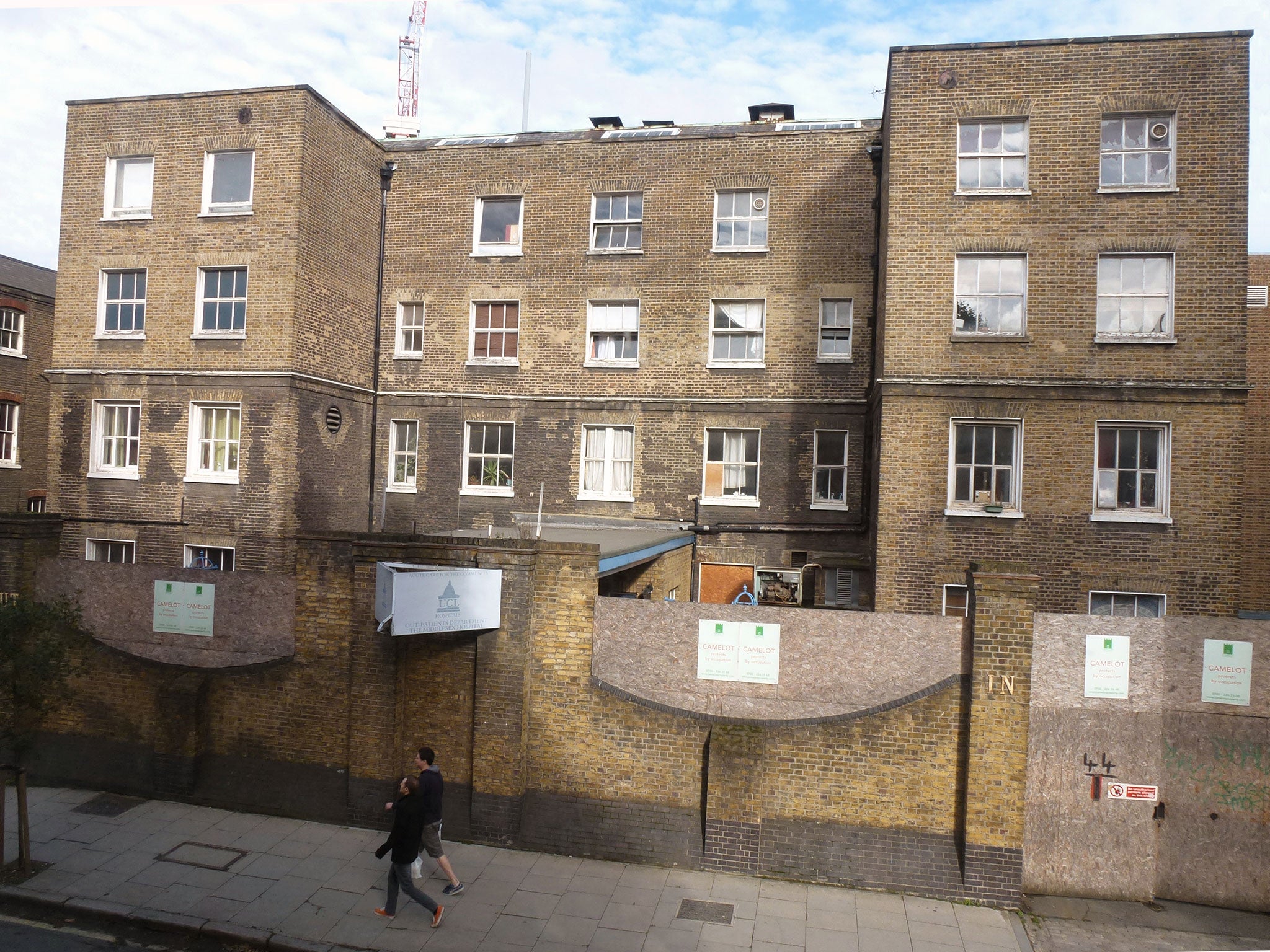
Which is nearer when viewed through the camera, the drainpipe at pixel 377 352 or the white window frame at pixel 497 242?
the white window frame at pixel 497 242

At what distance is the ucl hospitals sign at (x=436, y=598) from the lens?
1011cm

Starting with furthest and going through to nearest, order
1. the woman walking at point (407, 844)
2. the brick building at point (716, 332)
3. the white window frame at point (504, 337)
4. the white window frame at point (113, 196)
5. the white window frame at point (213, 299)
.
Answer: the white window frame at point (504, 337), the white window frame at point (113, 196), the white window frame at point (213, 299), the brick building at point (716, 332), the woman walking at point (407, 844)

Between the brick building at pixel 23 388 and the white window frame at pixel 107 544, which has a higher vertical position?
the brick building at pixel 23 388

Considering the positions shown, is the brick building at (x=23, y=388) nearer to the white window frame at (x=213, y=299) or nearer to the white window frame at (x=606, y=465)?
the white window frame at (x=213, y=299)

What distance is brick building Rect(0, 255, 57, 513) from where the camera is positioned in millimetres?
29203

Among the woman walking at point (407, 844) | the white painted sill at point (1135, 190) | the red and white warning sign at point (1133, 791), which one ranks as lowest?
the woman walking at point (407, 844)

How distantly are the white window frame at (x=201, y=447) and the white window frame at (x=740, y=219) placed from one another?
12.2 m

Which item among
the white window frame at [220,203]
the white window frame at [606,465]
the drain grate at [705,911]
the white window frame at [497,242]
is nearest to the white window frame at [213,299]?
the white window frame at [220,203]

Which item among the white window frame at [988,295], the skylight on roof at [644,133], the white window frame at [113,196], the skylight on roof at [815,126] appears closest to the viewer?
the white window frame at [988,295]

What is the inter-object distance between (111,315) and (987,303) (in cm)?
2036

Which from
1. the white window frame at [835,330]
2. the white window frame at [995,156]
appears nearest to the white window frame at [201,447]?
the white window frame at [835,330]

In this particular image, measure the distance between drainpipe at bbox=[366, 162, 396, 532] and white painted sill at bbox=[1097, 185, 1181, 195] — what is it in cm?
1725

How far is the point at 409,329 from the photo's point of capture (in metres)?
22.9

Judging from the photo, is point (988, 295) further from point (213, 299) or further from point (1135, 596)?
point (213, 299)
